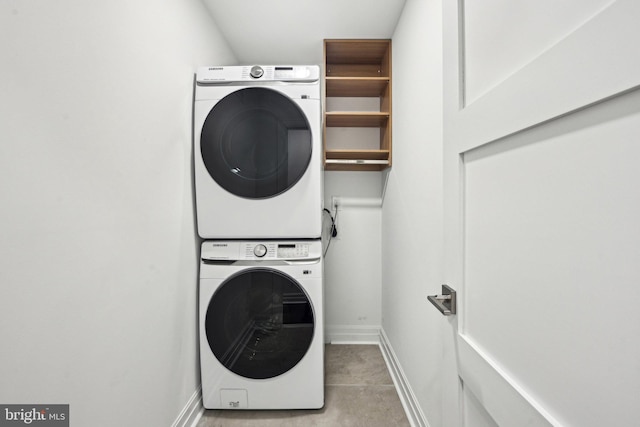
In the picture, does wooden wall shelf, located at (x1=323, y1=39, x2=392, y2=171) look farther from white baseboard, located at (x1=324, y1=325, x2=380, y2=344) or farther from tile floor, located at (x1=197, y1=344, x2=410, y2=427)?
tile floor, located at (x1=197, y1=344, x2=410, y2=427)

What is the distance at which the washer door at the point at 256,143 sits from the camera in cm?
149

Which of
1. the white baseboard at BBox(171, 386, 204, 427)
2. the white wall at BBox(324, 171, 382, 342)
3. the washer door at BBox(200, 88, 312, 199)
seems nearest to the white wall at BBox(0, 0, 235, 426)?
the white baseboard at BBox(171, 386, 204, 427)

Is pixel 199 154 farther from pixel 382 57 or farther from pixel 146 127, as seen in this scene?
pixel 382 57

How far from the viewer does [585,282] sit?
415mm

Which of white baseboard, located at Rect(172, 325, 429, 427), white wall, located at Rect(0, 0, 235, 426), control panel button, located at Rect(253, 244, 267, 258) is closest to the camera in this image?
white wall, located at Rect(0, 0, 235, 426)

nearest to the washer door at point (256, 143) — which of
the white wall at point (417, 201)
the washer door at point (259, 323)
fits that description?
the washer door at point (259, 323)

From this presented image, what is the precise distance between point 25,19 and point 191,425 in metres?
1.75

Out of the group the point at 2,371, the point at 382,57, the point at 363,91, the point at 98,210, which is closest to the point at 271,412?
the point at 2,371

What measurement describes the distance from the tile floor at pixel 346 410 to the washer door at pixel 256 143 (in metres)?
1.22

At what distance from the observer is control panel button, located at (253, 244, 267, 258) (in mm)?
1514

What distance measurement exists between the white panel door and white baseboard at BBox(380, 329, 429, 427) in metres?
0.81

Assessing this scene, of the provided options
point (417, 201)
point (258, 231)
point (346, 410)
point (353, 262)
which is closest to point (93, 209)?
point (258, 231)

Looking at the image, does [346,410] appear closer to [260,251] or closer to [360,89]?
[260,251]

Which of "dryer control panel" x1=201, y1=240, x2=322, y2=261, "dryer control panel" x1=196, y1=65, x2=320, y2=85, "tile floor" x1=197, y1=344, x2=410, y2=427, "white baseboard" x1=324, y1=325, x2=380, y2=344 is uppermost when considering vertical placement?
"dryer control panel" x1=196, y1=65, x2=320, y2=85
